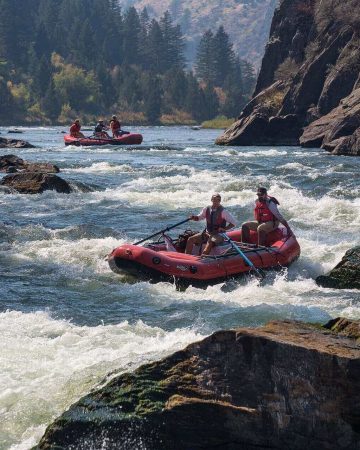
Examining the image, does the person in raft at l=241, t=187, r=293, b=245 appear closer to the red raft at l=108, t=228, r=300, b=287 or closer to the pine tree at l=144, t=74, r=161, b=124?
the red raft at l=108, t=228, r=300, b=287

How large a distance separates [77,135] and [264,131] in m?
10.3

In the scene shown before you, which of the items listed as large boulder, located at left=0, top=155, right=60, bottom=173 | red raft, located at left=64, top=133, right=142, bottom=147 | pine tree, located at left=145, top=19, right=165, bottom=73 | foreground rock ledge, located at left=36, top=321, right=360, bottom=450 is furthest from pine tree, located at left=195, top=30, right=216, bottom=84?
foreground rock ledge, located at left=36, top=321, right=360, bottom=450

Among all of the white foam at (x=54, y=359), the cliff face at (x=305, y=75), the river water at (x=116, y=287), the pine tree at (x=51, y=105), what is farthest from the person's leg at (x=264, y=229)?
the pine tree at (x=51, y=105)

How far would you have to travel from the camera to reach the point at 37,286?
1292 cm

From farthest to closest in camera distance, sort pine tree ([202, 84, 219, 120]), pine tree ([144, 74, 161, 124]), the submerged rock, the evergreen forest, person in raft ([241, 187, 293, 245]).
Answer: pine tree ([202, 84, 219, 120]), pine tree ([144, 74, 161, 124]), the evergreen forest, person in raft ([241, 187, 293, 245]), the submerged rock

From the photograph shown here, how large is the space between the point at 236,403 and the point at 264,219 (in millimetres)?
8447

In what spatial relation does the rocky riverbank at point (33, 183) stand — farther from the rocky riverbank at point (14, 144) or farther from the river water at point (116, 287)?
the rocky riverbank at point (14, 144)

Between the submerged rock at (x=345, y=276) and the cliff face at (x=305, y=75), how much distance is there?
2811cm

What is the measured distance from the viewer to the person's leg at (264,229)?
1473 centimetres

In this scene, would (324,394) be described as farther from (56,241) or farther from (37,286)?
(56,241)

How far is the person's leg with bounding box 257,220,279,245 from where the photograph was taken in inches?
580

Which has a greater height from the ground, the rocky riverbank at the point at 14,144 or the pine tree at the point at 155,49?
the pine tree at the point at 155,49

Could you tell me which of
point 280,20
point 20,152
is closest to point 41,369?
point 20,152

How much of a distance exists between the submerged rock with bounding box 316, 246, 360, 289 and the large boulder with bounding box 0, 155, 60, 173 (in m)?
17.0
